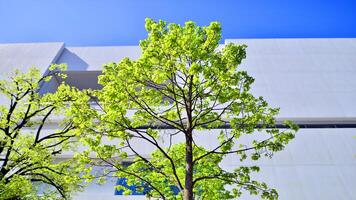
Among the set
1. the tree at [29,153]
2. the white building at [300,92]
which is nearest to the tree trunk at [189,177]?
the tree at [29,153]

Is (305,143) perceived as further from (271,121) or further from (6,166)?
(6,166)

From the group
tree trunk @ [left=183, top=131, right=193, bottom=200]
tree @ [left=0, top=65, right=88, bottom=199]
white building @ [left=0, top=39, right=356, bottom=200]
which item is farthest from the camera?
white building @ [left=0, top=39, right=356, bottom=200]

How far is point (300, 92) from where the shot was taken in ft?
70.4

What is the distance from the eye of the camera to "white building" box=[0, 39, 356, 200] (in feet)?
55.8

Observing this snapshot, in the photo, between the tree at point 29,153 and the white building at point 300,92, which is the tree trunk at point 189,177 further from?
the white building at point 300,92

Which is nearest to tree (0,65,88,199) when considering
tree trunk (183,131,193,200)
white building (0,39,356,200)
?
tree trunk (183,131,193,200)

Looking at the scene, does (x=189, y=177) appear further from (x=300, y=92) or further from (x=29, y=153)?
(x=300, y=92)

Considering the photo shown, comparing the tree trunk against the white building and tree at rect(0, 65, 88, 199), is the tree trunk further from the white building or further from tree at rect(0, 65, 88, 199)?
the white building

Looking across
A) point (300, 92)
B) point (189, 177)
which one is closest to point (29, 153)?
point (189, 177)

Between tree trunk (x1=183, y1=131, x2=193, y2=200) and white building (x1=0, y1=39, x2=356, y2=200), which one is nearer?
tree trunk (x1=183, y1=131, x2=193, y2=200)

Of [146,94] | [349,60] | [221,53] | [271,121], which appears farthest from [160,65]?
[349,60]

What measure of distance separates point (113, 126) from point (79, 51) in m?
21.6

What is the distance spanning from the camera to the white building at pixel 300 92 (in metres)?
17.0

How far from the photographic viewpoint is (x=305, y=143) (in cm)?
1870
